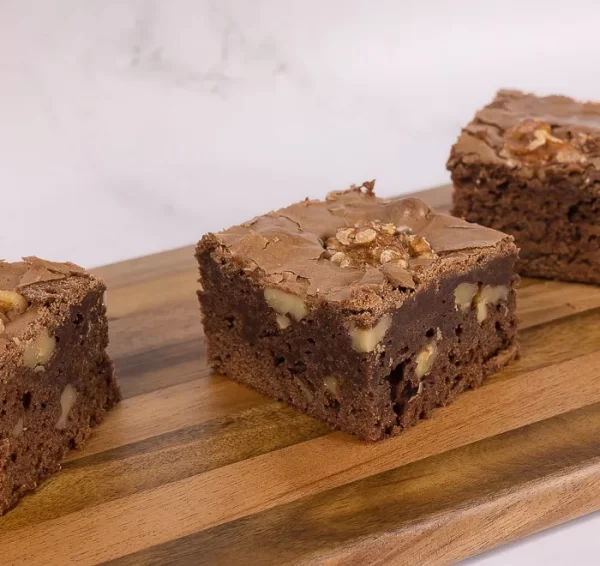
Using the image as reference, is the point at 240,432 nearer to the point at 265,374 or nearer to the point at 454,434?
the point at 265,374

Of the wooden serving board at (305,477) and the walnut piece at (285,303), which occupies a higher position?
the walnut piece at (285,303)

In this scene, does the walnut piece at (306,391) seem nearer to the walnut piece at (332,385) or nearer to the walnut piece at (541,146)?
the walnut piece at (332,385)

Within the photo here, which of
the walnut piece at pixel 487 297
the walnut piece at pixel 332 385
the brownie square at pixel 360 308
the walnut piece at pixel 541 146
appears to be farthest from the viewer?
the walnut piece at pixel 541 146

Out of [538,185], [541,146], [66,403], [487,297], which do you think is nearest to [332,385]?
[487,297]

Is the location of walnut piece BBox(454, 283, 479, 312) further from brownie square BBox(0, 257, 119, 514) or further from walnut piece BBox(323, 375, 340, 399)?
brownie square BBox(0, 257, 119, 514)

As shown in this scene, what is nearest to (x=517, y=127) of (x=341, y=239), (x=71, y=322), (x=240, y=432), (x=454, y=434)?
(x=341, y=239)

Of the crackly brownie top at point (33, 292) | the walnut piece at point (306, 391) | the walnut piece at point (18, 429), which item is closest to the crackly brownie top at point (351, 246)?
the walnut piece at point (306, 391)

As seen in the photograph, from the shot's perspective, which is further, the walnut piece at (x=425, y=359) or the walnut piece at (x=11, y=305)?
the walnut piece at (x=425, y=359)

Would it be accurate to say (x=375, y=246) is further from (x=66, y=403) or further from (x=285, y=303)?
(x=66, y=403)
